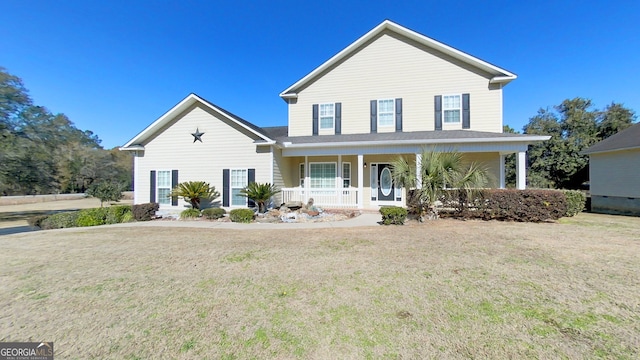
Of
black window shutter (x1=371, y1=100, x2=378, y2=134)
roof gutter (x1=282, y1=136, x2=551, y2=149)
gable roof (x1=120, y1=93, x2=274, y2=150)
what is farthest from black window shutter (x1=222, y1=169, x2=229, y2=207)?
black window shutter (x1=371, y1=100, x2=378, y2=134)

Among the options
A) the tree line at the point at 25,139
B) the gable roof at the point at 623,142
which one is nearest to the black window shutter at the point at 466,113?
the gable roof at the point at 623,142

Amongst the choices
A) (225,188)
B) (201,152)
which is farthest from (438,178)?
(201,152)

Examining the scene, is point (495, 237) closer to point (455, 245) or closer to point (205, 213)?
point (455, 245)

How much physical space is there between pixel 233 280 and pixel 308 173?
9.92 meters

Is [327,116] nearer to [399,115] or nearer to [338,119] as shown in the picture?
[338,119]

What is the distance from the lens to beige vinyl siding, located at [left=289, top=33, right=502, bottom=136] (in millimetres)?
12617

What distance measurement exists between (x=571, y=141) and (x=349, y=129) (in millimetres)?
23154

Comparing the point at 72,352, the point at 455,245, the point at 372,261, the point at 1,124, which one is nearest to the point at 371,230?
the point at 455,245

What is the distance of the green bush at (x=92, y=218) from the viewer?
34.9ft

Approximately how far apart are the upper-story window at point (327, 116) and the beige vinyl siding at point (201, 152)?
3.92 m

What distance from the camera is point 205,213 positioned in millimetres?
11086

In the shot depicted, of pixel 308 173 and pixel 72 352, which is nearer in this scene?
pixel 72 352

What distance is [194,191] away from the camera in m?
11.7

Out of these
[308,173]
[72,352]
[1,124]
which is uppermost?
[1,124]
